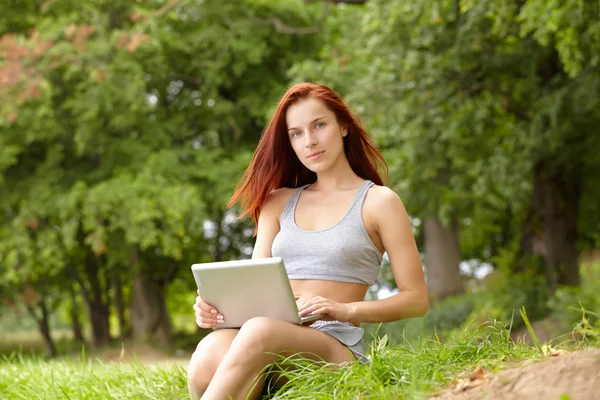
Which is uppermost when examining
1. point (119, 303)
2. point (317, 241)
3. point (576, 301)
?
point (317, 241)

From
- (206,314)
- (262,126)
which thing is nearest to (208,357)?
(206,314)

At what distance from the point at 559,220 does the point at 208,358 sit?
1076 cm

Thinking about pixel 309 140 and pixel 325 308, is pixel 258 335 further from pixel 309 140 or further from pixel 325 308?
pixel 309 140

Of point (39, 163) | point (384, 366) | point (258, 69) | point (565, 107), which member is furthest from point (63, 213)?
point (384, 366)

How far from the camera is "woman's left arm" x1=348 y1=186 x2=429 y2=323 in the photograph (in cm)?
335

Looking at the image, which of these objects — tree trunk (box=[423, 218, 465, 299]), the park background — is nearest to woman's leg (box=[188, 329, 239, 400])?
the park background

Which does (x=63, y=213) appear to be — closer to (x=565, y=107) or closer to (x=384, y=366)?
(x=565, y=107)

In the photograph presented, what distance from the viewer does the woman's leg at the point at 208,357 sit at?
3.24 m

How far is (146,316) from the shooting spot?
18656 millimetres

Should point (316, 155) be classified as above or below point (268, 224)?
Result: above

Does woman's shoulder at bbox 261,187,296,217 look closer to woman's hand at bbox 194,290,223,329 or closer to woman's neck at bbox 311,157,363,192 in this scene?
woman's neck at bbox 311,157,363,192

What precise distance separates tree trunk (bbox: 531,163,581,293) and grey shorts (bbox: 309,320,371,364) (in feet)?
33.1

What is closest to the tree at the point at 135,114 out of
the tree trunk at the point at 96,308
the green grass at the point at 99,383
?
the tree trunk at the point at 96,308

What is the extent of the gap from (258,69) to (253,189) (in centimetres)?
1349
